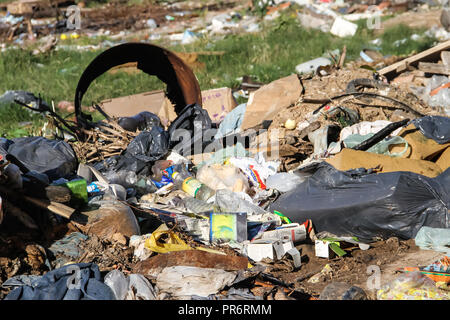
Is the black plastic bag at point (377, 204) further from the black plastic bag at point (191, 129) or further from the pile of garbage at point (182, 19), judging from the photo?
the pile of garbage at point (182, 19)

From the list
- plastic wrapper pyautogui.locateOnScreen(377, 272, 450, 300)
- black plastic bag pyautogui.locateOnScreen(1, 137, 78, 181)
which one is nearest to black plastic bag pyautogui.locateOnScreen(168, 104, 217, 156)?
black plastic bag pyautogui.locateOnScreen(1, 137, 78, 181)

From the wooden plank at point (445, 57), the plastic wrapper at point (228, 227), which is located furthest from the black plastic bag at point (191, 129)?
the wooden plank at point (445, 57)

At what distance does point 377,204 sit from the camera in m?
4.23

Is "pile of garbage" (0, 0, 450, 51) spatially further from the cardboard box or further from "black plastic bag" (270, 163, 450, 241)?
"black plastic bag" (270, 163, 450, 241)

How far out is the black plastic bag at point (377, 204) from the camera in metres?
4.21

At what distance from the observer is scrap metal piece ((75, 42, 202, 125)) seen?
6730 mm

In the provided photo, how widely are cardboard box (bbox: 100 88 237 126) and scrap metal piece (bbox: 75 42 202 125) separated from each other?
0.58ft

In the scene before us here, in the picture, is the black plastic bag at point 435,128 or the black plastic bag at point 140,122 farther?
the black plastic bag at point 140,122

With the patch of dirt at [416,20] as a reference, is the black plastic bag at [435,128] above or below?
above

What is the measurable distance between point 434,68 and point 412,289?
16.9 feet

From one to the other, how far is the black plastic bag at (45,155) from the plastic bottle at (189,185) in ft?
3.56

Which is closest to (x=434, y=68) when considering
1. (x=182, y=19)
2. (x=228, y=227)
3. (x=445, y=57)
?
(x=445, y=57)

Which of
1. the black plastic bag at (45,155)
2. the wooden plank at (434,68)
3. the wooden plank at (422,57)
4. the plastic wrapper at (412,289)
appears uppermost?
the wooden plank at (422,57)

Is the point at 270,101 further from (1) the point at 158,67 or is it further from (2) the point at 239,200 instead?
(2) the point at 239,200
